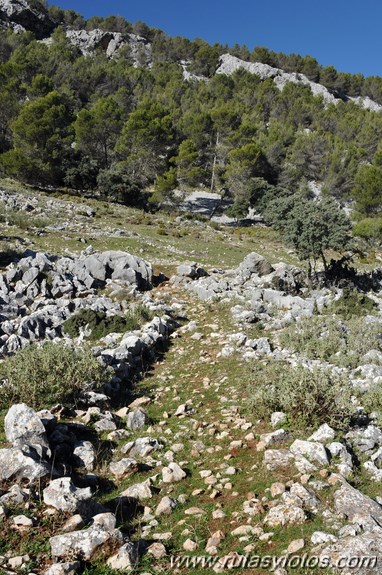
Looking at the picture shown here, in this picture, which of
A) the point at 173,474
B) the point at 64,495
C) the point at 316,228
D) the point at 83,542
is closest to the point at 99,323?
the point at 173,474

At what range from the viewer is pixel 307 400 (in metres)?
8.23

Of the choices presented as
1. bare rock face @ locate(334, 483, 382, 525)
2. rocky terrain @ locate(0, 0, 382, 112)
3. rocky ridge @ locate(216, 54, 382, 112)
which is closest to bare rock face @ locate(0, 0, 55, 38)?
rocky terrain @ locate(0, 0, 382, 112)

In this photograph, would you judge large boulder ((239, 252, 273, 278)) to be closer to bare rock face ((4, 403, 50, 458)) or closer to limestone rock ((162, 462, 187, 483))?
limestone rock ((162, 462, 187, 483))

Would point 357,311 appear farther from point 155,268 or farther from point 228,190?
point 228,190

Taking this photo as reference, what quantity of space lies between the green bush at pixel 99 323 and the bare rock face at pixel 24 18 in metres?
126

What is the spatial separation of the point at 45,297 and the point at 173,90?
277ft

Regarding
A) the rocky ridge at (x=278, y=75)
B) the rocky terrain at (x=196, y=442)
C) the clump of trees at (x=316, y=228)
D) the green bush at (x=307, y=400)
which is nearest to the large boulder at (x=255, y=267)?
the clump of trees at (x=316, y=228)

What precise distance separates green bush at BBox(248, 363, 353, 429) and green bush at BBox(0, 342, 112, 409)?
3691 mm

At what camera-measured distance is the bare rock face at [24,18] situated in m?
115

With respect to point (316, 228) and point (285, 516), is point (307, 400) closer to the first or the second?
point (285, 516)

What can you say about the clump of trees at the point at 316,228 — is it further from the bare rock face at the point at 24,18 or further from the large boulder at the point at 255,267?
the bare rock face at the point at 24,18

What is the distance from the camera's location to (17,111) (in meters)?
61.0

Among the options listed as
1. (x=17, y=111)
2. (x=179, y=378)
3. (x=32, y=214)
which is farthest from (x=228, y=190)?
(x=179, y=378)

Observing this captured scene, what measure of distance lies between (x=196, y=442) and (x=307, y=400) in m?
2.26
